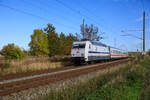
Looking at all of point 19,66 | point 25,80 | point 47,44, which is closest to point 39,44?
point 47,44

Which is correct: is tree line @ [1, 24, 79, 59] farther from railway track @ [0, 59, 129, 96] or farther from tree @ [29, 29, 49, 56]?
railway track @ [0, 59, 129, 96]

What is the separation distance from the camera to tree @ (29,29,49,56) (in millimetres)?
41469

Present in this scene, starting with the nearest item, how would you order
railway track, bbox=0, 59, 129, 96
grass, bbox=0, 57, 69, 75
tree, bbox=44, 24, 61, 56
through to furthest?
railway track, bbox=0, 59, 129, 96 → grass, bbox=0, 57, 69, 75 → tree, bbox=44, 24, 61, 56

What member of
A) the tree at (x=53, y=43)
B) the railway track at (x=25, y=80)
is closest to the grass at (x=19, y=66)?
the railway track at (x=25, y=80)

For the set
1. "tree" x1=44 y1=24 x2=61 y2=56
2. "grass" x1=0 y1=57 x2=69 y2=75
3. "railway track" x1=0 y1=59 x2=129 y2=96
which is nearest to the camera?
"railway track" x1=0 y1=59 x2=129 y2=96

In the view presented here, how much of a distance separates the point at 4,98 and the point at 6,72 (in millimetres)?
7404

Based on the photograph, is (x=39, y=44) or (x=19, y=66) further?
(x=39, y=44)

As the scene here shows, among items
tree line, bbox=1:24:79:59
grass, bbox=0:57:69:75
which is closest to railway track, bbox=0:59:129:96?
grass, bbox=0:57:69:75

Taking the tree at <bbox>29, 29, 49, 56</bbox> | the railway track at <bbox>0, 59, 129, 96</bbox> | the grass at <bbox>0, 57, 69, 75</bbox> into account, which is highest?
the tree at <bbox>29, 29, 49, 56</bbox>

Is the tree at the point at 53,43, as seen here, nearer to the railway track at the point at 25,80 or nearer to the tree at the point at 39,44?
the tree at the point at 39,44

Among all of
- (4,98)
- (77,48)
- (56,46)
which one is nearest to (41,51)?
(56,46)

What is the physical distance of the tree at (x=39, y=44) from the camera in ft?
136

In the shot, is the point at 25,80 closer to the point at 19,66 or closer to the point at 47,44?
the point at 19,66

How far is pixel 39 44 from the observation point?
41938mm
